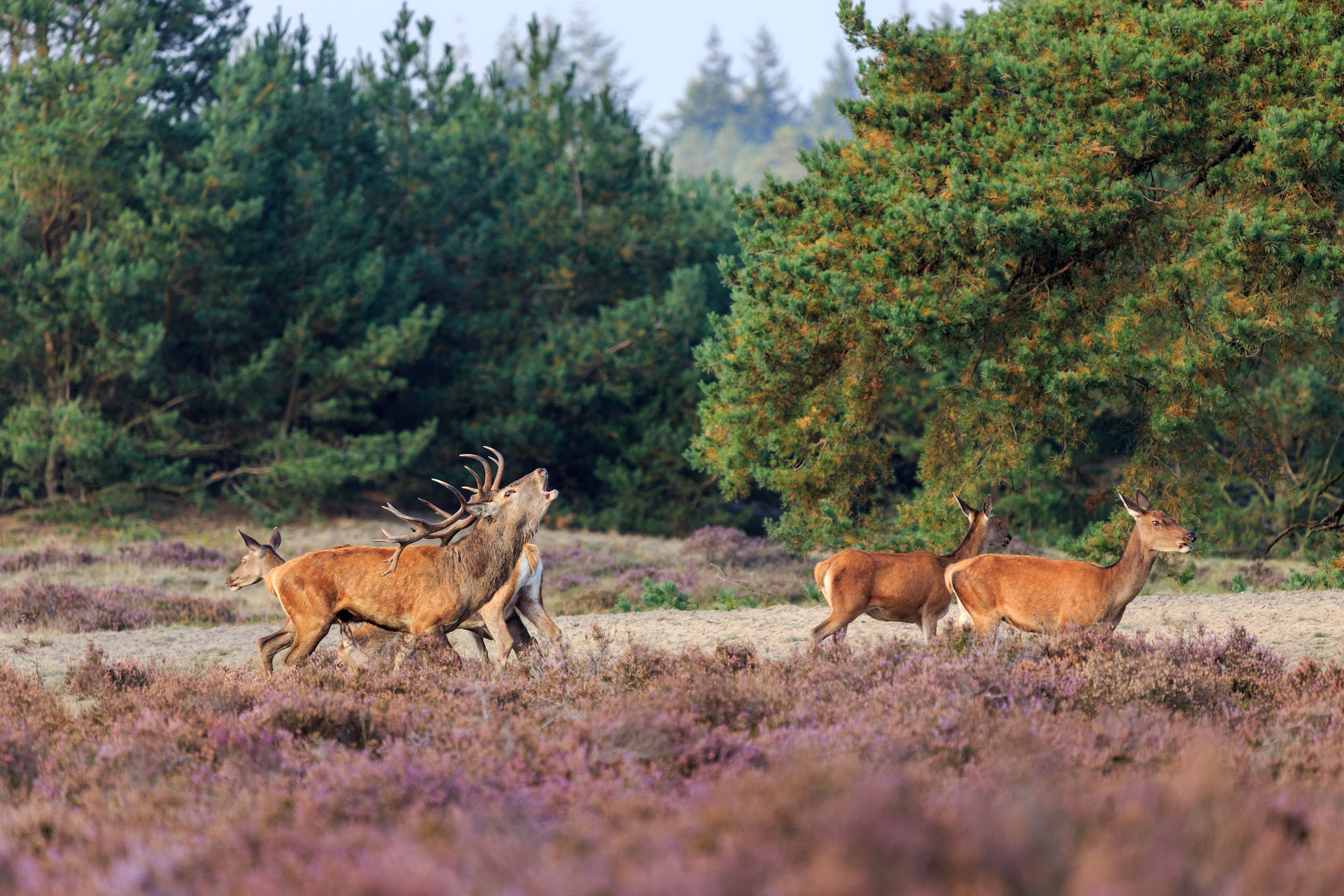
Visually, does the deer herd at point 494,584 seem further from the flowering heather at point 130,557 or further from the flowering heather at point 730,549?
the flowering heather at point 730,549

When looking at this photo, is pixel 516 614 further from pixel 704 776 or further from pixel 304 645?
pixel 704 776

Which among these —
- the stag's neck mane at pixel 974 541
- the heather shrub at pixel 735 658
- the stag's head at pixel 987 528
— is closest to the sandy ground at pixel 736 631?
the stag's neck mane at pixel 974 541

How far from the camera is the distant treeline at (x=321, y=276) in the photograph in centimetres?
2295

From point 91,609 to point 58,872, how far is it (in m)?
11.1

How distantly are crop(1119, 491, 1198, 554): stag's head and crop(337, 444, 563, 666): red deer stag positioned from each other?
13.8 ft

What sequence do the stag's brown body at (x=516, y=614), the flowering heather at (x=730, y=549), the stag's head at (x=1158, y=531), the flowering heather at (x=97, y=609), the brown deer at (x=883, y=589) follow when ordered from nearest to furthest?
1. the stag's head at (x=1158, y=531)
2. the stag's brown body at (x=516, y=614)
3. the brown deer at (x=883, y=589)
4. the flowering heather at (x=97, y=609)
5. the flowering heather at (x=730, y=549)

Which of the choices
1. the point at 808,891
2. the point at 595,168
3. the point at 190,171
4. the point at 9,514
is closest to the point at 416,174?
the point at 595,168

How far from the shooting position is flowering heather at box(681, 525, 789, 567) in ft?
69.4

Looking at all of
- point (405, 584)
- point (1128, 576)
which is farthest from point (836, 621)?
point (405, 584)

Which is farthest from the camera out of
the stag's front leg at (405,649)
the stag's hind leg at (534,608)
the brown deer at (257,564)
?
the brown deer at (257,564)

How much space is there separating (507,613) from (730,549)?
1325 centimetres

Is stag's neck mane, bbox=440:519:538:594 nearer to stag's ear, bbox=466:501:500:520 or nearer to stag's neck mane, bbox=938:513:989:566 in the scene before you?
stag's ear, bbox=466:501:500:520

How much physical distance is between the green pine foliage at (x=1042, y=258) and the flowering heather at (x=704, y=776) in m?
4.14

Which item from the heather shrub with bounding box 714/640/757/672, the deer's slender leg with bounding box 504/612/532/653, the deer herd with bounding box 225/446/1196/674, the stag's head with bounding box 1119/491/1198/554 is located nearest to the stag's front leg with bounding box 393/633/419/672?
the deer herd with bounding box 225/446/1196/674
